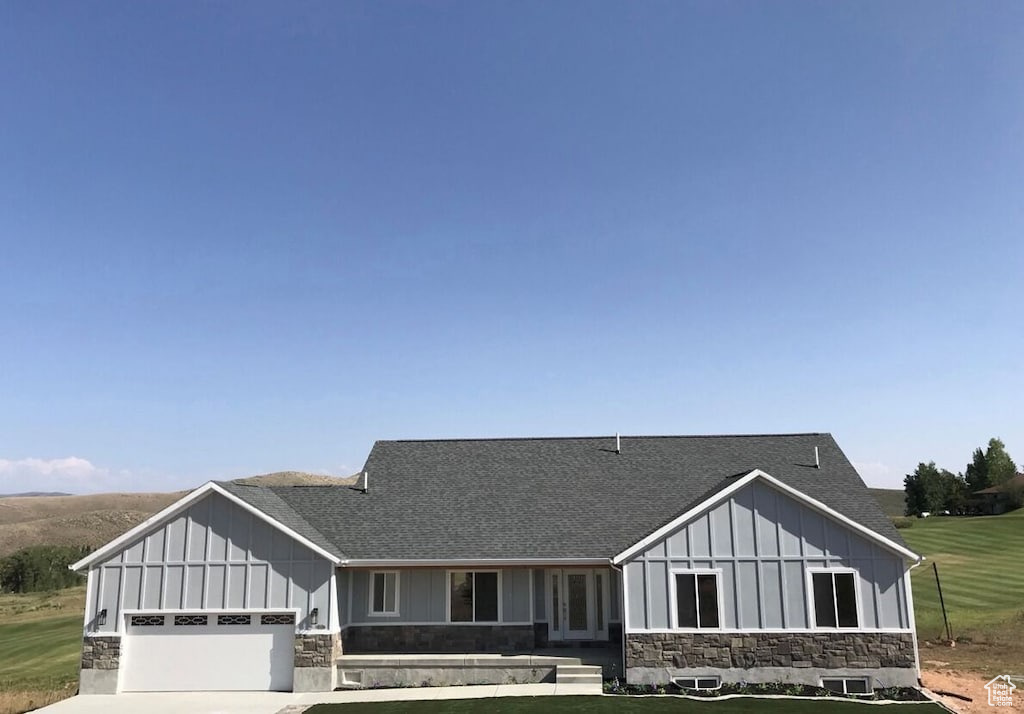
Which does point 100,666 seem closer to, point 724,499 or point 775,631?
point 724,499

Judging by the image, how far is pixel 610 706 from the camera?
1535 cm

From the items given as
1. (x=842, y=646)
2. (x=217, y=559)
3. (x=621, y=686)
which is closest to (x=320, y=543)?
(x=217, y=559)

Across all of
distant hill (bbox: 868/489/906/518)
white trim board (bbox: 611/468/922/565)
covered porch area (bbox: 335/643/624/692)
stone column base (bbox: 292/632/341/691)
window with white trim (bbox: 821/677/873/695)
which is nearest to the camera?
window with white trim (bbox: 821/677/873/695)

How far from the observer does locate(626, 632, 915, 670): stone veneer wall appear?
1698 cm

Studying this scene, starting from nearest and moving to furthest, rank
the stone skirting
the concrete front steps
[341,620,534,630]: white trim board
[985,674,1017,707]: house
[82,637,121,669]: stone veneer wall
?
1. [985,674,1017,707]: house
2. the concrete front steps
3. [82,637,121,669]: stone veneer wall
4. the stone skirting
5. [341,620,534,630]: white trim board

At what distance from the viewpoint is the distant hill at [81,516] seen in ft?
260

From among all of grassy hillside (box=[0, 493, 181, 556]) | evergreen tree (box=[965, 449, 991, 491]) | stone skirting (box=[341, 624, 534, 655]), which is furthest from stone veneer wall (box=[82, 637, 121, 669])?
evergreen tree (box=[965, 449, 991, 491])

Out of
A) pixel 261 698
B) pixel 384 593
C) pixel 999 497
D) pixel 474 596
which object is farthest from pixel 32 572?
pixel 999 497

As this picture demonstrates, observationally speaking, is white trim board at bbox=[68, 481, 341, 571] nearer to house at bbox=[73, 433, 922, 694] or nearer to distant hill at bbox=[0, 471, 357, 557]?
house at bbox=[73, 433, 922, 694]

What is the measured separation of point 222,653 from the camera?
60.2 ft

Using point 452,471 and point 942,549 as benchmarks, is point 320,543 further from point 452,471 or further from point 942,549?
point 942,549

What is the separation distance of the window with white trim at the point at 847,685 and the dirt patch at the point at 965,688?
4.88 ft

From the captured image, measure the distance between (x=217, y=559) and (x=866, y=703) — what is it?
1584 centimetres

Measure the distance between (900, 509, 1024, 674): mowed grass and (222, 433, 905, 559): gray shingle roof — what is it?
5451 millimetres
